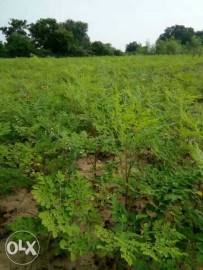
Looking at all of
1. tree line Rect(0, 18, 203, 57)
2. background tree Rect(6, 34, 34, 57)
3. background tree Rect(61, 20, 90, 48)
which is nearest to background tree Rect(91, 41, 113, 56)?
tree line Rect(0, 18, 203, 57)

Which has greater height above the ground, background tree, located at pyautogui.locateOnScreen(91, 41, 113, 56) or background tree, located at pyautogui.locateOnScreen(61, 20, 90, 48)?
background tree, located at pyautogui.locateOnScreen(61, 20, 90, 48)

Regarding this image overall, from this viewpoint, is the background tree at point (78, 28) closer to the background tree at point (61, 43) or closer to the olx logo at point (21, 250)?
the background tree at point (61, 43)

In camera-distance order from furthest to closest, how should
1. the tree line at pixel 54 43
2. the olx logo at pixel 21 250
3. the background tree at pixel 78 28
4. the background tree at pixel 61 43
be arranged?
1. the background tree at pixel 78 28
2. the background tree at pixel 61 43
3. the tree line at pixel 54 43
4. the olx logo at pixel 21 250

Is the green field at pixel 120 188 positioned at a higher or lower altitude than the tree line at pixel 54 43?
lower

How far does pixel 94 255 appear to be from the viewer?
2076mm

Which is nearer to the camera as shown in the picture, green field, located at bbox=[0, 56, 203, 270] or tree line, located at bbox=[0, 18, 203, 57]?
green field, located at bbox=[0, 56, 203, 270]

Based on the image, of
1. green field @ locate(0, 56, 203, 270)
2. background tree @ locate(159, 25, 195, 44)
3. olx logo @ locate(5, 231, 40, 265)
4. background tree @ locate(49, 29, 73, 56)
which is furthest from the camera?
background tree @ locate(159, 25, 195, 44)

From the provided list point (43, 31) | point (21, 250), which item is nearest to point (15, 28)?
point (43, 31)

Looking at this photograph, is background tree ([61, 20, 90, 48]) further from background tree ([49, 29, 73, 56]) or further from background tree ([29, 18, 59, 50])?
background tree ([49, 29, 73, 56])

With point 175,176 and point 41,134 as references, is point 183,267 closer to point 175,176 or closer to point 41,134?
point 175,176

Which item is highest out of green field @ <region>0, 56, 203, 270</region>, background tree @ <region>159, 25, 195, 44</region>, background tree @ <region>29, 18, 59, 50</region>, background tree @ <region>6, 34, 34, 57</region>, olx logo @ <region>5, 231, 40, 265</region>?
background tree @ <region>159, 25, 195, 44</region>

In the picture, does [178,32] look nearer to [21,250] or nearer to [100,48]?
[100,48]

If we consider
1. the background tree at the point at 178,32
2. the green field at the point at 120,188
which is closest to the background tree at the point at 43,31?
the background tree at the point at 178,32

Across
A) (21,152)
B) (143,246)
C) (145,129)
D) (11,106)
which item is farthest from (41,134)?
(143,246)
